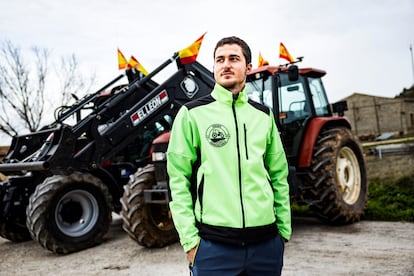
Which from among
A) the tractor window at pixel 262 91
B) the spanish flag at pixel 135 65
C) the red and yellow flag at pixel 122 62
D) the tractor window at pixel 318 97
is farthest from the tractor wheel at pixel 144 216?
the tractor window at pixel 318 97

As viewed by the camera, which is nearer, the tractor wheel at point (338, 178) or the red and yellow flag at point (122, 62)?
the tractor wheel at point (338, 178)

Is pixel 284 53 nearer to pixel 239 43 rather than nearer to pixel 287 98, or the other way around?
pixel 287 98

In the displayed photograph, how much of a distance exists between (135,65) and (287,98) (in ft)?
9.02

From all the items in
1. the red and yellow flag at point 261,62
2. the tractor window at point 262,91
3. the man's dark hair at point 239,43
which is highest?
the red and yellow flag at point 261,62

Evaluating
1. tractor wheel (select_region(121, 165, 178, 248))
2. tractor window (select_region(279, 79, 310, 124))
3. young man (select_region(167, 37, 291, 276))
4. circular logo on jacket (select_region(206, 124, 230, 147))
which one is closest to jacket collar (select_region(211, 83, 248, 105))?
young man (select_region(167, 37, 291, 276))

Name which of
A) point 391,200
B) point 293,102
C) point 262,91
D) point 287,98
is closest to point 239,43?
point 262,91

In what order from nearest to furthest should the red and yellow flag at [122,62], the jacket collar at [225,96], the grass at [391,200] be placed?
the jacket collar at [225,96], the grass at [391,200], the red and yellow flag at [122,62]

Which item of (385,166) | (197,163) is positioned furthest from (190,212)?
(385,166)

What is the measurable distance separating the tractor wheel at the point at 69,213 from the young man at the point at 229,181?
4.03m

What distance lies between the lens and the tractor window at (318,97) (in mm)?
6609

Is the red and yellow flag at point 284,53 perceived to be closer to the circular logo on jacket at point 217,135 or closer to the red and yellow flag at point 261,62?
the red and yellow flag at point 261,62

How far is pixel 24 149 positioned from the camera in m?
6.50

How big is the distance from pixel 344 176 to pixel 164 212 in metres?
2.96

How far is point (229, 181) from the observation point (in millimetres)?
1935
